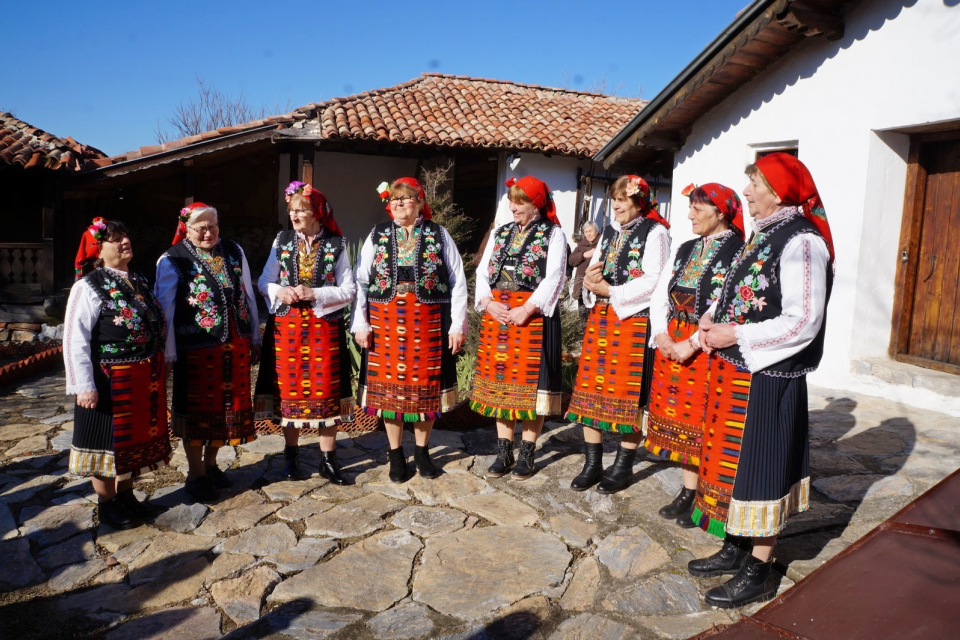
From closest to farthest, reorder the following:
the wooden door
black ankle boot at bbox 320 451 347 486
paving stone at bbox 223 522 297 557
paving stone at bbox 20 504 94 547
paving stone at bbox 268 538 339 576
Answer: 1. paving stone at bbox 268 538 339 576
2. paving stone at bbox 223 522 297 557
3. paving stone at bbox 20 504 94 547
4. black ankle boot at bbox 320 451 347 486
5. the wooden door

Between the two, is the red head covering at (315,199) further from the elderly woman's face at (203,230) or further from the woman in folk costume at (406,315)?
the elderly woman's face at (203,230)

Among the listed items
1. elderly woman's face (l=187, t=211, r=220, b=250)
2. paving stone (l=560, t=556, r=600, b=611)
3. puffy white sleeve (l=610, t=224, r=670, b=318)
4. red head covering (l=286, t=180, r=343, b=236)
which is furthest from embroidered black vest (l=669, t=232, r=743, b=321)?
elderly woman's face (l=187, t=211, r=220, b=250)

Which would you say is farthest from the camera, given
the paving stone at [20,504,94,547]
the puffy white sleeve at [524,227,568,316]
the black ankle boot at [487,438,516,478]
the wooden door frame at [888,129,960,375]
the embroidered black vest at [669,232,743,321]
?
the wooden door frame at [888,129,960,375]

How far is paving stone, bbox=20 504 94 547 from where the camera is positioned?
3.56m

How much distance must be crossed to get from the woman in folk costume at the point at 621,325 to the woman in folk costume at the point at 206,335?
196 centimetres

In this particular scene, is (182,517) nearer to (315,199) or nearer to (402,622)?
(402,622)

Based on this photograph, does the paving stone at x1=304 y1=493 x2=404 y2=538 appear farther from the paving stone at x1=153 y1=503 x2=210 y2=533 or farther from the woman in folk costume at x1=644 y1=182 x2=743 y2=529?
the woman in folk costume at x1=644 y1=182 x2=743 y2=529

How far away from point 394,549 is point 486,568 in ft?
1.64

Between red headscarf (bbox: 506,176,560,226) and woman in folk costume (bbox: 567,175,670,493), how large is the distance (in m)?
0.39

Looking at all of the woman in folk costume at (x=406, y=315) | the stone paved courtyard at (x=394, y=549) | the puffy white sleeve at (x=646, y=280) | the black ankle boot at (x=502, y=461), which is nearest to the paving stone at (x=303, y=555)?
the stone paved courtyard at (x=394, y=549)

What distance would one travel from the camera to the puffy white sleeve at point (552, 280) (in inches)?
163

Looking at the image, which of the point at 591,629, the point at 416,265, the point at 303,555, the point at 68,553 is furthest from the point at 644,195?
the point at 68,553

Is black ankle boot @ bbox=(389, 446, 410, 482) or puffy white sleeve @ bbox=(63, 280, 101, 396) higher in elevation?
puffy white sleeve @ bbox=(63, 280, 101, 396)

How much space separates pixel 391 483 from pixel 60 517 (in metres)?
1.82
